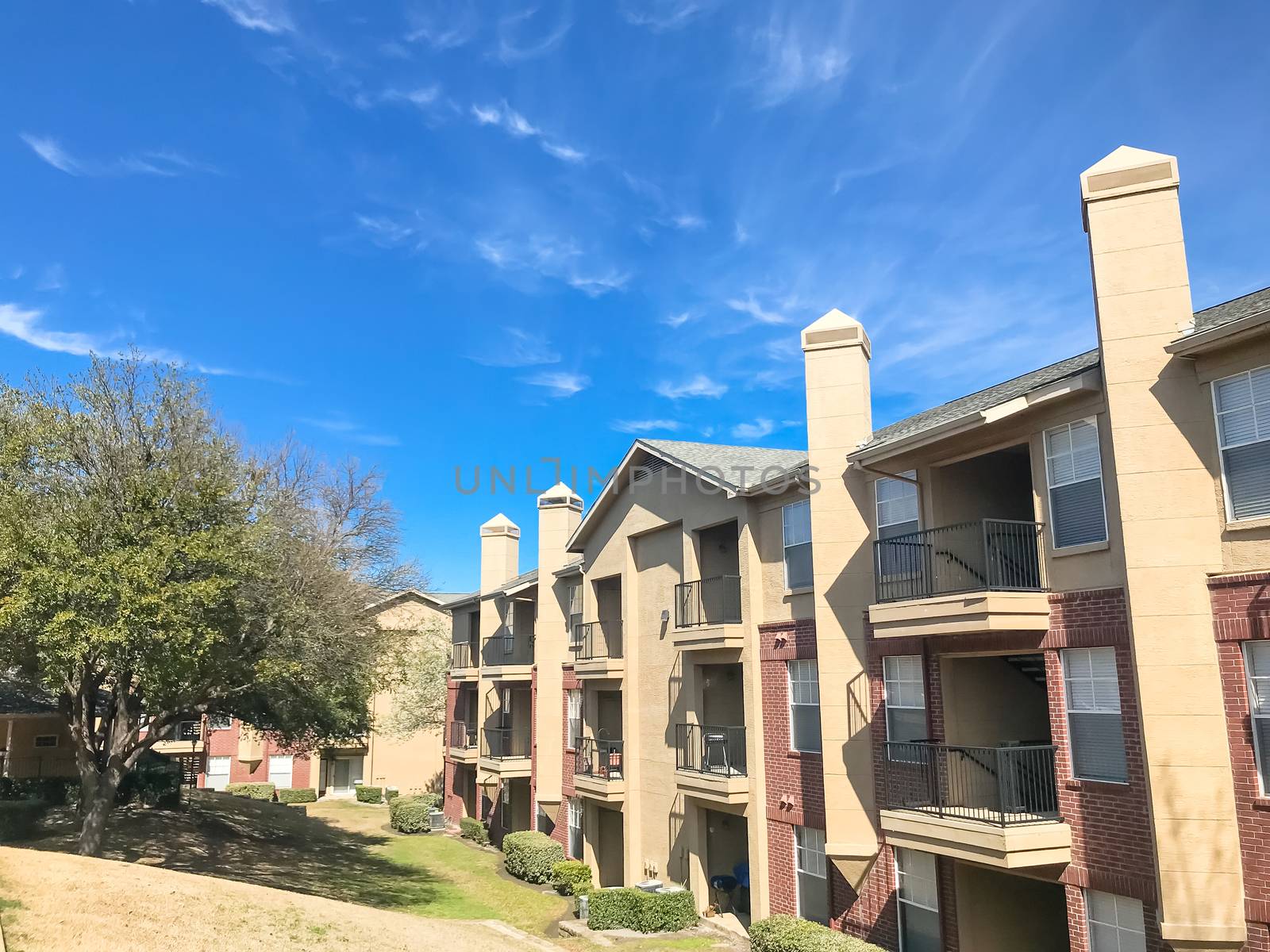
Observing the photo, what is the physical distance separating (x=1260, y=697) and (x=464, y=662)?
3379 cm

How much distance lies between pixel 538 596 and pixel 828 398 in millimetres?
17719

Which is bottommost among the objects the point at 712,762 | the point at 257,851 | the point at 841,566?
the point at 257,851

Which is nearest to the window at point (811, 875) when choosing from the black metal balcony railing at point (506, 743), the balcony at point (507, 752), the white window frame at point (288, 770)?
the balcony at point (507, 752)

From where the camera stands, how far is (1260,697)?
11297 mm

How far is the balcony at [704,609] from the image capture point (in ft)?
71.7

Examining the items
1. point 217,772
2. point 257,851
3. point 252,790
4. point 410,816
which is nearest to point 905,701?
point 257,851

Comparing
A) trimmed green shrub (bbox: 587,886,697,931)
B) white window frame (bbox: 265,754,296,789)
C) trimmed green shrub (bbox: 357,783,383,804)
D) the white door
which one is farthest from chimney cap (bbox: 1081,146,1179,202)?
the white door

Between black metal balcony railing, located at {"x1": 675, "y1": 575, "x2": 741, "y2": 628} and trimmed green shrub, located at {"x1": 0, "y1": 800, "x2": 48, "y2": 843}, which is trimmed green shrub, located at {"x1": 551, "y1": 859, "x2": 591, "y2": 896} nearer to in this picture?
black metal balcony railing, located at {"x1": 675, "y1": 575, "x2": 741, "y2": 628}

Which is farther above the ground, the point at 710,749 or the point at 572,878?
the point at 710,749

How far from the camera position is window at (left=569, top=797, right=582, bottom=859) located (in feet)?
95.3

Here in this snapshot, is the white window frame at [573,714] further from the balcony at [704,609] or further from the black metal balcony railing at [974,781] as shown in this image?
the black metal balcony railing at [974,781]

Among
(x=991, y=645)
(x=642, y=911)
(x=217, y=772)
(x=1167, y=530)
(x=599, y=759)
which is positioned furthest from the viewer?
(x=217, y=772)

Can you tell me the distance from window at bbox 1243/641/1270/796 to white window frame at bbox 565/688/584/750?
21156 millimetres

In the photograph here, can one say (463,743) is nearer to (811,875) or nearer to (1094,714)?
(811,875)
